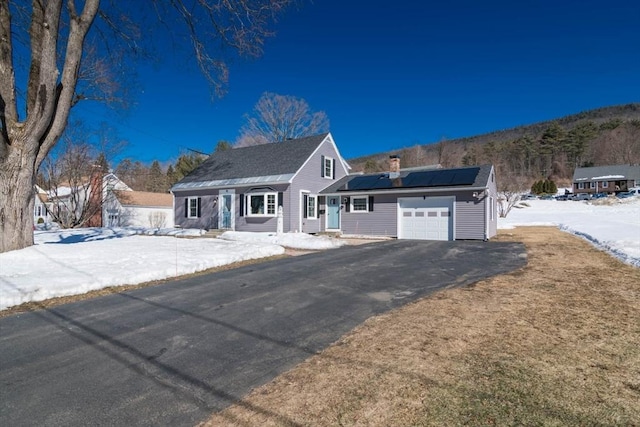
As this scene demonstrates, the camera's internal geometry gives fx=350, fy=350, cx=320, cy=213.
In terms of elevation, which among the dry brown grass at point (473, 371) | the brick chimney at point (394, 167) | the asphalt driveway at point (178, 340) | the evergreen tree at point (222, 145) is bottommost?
the asphalt driveway at point (178, 340)

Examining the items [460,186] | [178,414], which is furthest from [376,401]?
[460,186]

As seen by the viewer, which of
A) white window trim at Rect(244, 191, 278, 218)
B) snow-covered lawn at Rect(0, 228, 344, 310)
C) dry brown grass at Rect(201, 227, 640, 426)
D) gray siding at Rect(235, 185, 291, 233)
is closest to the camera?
dry brown grass at Rect(201, 227, 640, 426)

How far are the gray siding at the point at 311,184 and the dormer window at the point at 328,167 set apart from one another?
0.20 metres

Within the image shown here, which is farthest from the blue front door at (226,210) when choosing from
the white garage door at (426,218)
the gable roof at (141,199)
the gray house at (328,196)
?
the gable roof at (141,199)

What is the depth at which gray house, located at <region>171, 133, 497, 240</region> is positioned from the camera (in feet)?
55.0

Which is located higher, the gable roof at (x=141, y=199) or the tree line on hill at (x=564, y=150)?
the tree line on hill at (x=564, y=150)

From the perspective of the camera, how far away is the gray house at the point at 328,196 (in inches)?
659

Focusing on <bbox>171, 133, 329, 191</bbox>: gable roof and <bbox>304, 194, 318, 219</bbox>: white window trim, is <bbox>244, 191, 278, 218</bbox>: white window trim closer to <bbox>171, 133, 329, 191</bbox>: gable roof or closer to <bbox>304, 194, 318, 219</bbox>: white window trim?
<bbox>171, 133, 329, 191</bbox>: gable roof

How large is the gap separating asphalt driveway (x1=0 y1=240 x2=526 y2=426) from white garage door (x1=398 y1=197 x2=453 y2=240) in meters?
9.23

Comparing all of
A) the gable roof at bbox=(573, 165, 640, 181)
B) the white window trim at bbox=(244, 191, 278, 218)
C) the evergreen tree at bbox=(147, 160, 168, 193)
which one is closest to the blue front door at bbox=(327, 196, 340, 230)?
the white window trim at bbox=(244, 191, 278, 218)

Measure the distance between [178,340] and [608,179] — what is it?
259 feet

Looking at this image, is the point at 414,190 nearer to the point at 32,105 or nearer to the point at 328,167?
the point at 328,167

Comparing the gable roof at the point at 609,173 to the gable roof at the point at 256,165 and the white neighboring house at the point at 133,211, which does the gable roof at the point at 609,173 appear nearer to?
the gable roof at the point at 256,165

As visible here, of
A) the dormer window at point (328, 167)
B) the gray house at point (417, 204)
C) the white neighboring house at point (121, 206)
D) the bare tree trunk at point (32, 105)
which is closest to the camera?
the bare tree trunk at point (32, 105)
